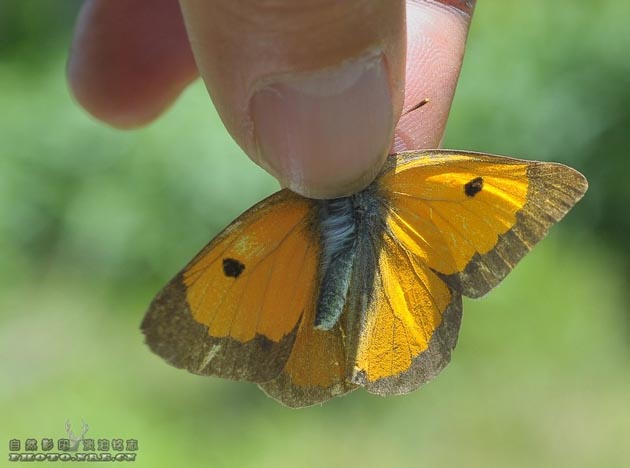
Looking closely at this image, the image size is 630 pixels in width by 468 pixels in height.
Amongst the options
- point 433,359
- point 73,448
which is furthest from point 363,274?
point 73,448

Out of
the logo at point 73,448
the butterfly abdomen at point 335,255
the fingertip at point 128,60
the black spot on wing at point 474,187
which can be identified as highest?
the fingertip at point 128,60

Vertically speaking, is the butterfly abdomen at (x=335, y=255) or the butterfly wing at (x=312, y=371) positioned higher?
the butterfly abdomen at (x=335, y=255)

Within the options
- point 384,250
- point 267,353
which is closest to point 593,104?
point 384,250

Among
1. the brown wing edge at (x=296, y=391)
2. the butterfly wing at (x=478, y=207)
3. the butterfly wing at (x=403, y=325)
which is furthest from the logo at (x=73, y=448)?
the butterfly wing at (x=478, y=207)

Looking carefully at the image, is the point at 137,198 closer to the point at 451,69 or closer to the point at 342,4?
the point at 451,69

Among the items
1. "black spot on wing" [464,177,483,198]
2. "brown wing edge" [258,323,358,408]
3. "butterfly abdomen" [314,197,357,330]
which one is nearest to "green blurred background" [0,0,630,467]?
"brown wing edge" [258,323,358,408]

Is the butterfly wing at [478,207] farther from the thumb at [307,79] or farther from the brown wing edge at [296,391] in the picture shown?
the brown wing edge at [296,391]

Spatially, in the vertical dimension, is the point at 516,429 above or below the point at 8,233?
below

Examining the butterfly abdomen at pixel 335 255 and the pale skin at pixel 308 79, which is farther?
the butterfly abdomen at pixel 335 255
